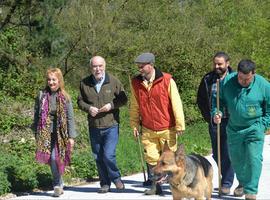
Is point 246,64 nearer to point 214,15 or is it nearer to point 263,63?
point 263,63

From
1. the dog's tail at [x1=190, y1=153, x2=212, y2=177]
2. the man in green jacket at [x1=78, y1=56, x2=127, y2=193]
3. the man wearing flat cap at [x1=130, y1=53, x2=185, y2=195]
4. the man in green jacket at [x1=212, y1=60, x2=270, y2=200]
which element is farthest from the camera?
the man in green jacket at [x1=78, y1=56, x2=127, y2=193]

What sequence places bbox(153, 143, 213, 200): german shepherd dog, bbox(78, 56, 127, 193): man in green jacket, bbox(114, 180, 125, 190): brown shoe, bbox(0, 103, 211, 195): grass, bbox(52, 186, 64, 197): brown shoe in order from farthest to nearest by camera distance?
1. bbox(0, 103, 211, 195): grass
2. bbox(114, 180, 125, 190): brown shoe
3. bbox(78, 56, 127, 193): man in green jacket
4. bbox(52, 186, 64, 197): brown shoe
5. bbox(153, 143, 213, 200): german shepherd dog

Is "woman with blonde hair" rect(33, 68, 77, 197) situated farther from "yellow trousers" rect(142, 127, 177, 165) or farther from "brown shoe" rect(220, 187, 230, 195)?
"brown shoe" rect(220, 187, 230, 195)

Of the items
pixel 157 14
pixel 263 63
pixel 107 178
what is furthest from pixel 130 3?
pixel 107 178

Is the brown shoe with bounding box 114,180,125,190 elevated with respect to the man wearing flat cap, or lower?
lower

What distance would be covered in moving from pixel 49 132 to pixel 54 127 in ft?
0.35

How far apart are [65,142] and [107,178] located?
893 millimetres

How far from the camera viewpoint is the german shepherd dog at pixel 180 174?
723 centimetres

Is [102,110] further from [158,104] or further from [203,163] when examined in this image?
[203,163]

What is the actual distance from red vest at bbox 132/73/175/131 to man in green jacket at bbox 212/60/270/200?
0.95 meters

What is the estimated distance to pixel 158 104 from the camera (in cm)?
890

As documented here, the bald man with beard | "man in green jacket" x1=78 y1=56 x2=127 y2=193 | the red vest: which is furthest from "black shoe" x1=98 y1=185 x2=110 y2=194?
the bald man with beard

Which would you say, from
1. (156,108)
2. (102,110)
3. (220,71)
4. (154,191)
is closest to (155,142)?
(156,108)

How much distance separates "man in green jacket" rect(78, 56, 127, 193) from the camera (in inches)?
365
